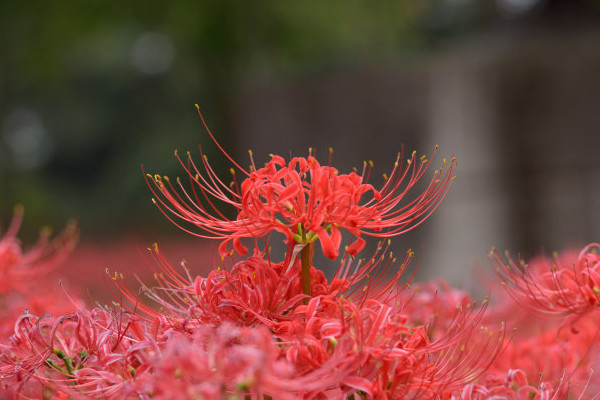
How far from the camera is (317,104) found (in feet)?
22.2

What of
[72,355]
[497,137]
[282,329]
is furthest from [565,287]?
[497,137]

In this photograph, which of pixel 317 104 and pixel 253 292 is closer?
pixel 253 292

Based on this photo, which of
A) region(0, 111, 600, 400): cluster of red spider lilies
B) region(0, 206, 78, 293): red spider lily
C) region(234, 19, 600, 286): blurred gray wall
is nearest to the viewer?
region(0, 111, 600, 400): cluster of red spider lilies

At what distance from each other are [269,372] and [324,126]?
5.77 metres

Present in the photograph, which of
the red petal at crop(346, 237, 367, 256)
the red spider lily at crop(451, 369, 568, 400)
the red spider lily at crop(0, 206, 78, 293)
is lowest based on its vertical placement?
the red spider lily at crop(0, 206, 78, 293)

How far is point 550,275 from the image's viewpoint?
1.75 metres

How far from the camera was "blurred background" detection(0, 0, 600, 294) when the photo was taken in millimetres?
6074

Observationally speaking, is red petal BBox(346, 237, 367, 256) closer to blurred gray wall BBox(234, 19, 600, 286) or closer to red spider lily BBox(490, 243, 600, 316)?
red spider lily BBox(490, 243, 600, 316)

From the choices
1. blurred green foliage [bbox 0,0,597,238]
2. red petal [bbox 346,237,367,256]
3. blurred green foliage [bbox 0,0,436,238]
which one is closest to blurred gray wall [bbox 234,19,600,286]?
blurred green foliage [bbox 0,0,597,238]

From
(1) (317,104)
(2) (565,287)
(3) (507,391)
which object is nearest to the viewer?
(3) (507,391)

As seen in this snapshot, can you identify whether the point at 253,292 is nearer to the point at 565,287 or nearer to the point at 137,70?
the point at 565,287

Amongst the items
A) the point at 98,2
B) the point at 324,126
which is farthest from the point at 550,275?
the point at 98,2

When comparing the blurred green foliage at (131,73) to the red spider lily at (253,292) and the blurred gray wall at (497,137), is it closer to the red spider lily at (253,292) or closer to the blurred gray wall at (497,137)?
the blurred gray wall at (497,137)

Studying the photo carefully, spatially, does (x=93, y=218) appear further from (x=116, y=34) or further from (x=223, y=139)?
(x=223, y=139)
